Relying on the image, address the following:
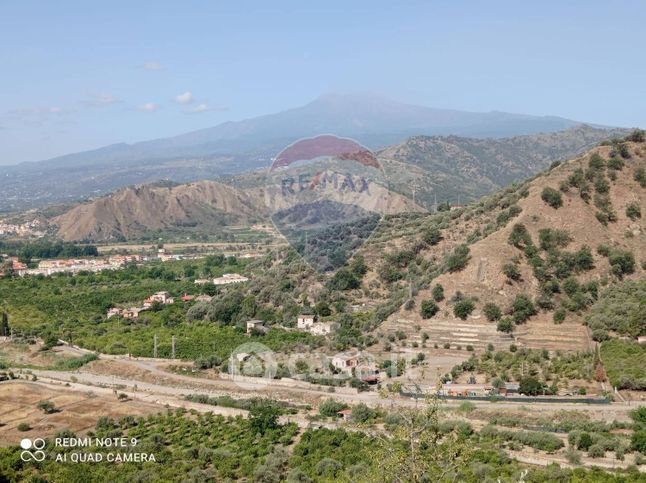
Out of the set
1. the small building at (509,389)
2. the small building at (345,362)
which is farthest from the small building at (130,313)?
the small building at (509,389)

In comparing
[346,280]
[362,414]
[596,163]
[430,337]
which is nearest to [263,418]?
[362,414]

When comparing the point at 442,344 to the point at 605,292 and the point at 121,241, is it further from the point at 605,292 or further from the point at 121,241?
the point at 121,241

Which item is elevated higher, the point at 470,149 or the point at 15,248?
the point at 470,149

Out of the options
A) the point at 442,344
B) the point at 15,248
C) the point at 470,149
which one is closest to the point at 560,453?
the point at 442,344

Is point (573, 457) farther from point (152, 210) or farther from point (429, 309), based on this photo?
point (152, 210)

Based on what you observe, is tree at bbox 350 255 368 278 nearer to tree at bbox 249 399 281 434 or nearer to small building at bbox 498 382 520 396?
small building at bbox 498 382 520 396
